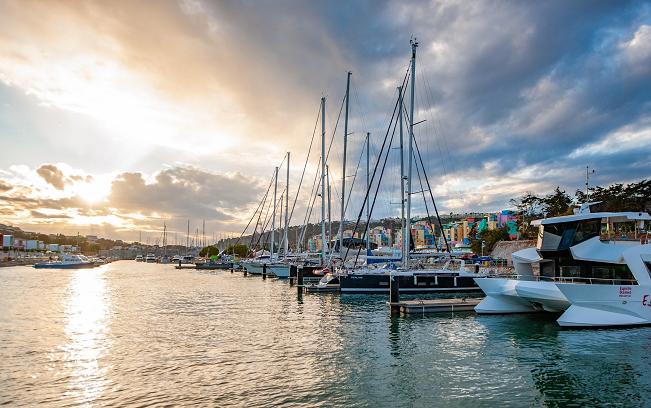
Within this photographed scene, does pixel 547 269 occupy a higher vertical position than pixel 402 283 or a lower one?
higher

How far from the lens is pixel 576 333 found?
19703mm

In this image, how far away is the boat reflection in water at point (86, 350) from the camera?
41.2 feet

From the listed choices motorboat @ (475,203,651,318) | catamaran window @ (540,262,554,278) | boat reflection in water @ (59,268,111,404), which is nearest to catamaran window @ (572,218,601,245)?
motorboat @ (475,203,651,318)

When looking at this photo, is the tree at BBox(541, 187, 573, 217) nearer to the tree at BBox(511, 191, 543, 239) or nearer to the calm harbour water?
the tree at BBox(511, 191, 543, 239)

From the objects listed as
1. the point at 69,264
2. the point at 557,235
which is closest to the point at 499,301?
the point at 557,235

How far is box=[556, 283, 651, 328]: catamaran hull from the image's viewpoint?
1995 centimetres

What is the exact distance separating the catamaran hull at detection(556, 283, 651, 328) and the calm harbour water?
0.75 m

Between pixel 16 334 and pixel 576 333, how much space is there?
2818 cm

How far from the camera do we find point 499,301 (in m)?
25.1

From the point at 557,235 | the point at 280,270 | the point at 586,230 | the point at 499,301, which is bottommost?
the point at 280,270

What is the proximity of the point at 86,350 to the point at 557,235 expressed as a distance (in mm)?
24555

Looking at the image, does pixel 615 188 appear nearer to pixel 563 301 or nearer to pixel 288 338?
pixel 563 301

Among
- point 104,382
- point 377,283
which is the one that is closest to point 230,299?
point 377,283

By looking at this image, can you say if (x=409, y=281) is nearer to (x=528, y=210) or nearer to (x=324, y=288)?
(x=324, y=288)
